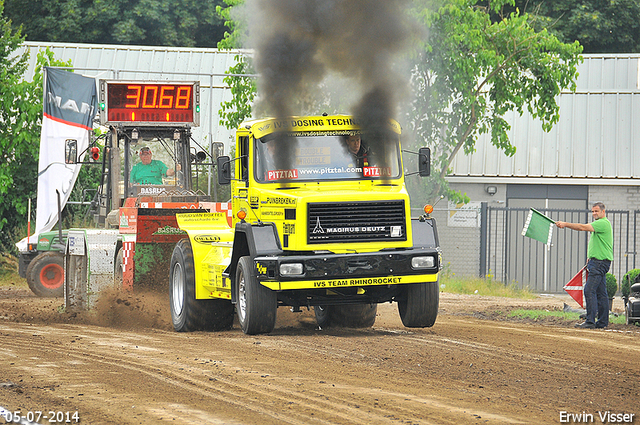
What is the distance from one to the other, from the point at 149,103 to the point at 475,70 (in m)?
8.22

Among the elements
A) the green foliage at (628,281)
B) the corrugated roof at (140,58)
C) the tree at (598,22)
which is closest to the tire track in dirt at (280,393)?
the green foliage at (628,281)

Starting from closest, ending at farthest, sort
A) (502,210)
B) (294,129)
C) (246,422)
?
(246,422) < (294,129) < (502,210)

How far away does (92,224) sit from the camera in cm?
1873

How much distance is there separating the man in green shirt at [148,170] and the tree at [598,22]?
77.4 feet

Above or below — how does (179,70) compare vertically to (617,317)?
above

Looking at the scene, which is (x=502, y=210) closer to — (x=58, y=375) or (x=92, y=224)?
(x=92, y=224)

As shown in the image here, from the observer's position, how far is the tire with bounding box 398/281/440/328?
1117cm

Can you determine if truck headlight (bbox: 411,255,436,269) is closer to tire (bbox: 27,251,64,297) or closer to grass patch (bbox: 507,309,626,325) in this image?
grass patch (bbox: 507,309,626,325)

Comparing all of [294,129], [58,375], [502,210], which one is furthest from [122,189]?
[502,210]

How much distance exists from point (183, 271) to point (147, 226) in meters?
1.42

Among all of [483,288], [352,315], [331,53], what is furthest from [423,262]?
[483,288]

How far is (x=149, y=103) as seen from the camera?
1525 centimetres

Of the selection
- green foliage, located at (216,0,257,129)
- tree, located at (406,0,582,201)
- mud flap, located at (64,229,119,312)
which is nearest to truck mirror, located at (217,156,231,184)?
mud flap, located at (64,229,119,312)

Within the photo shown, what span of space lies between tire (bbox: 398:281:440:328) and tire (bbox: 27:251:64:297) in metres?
9.17
